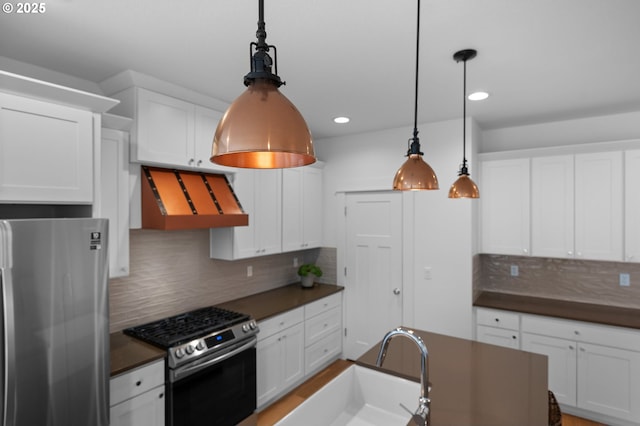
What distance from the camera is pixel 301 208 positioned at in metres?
3.96

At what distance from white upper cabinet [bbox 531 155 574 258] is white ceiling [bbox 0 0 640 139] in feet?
2.05

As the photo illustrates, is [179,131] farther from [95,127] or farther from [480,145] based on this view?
[480,145]

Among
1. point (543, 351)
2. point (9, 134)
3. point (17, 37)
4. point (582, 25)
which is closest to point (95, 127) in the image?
point (9, 134)

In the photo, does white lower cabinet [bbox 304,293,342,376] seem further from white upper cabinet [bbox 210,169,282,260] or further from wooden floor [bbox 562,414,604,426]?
wooden floor [bbox 562,414,604,426]

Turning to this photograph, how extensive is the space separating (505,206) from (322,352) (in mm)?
2460

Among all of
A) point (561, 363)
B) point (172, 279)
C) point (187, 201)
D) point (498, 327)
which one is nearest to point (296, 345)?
point (172, 279)

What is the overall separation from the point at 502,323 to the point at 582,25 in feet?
8.24

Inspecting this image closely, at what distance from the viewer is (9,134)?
165 cm

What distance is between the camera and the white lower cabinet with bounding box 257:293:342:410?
10.0 feet

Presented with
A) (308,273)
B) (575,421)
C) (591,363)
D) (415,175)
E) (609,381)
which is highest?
(415,175)

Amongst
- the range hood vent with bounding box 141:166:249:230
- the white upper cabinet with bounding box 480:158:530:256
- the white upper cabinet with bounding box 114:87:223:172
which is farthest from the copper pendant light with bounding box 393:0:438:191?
the white upper cabinet with bounding box 480:158:530:256

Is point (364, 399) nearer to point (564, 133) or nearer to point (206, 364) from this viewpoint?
point (206, 364)

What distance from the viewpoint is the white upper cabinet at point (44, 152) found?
165 cm

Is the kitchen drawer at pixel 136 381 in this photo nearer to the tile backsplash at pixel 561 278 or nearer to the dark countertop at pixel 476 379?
the dark countertop at pixel 476 379
